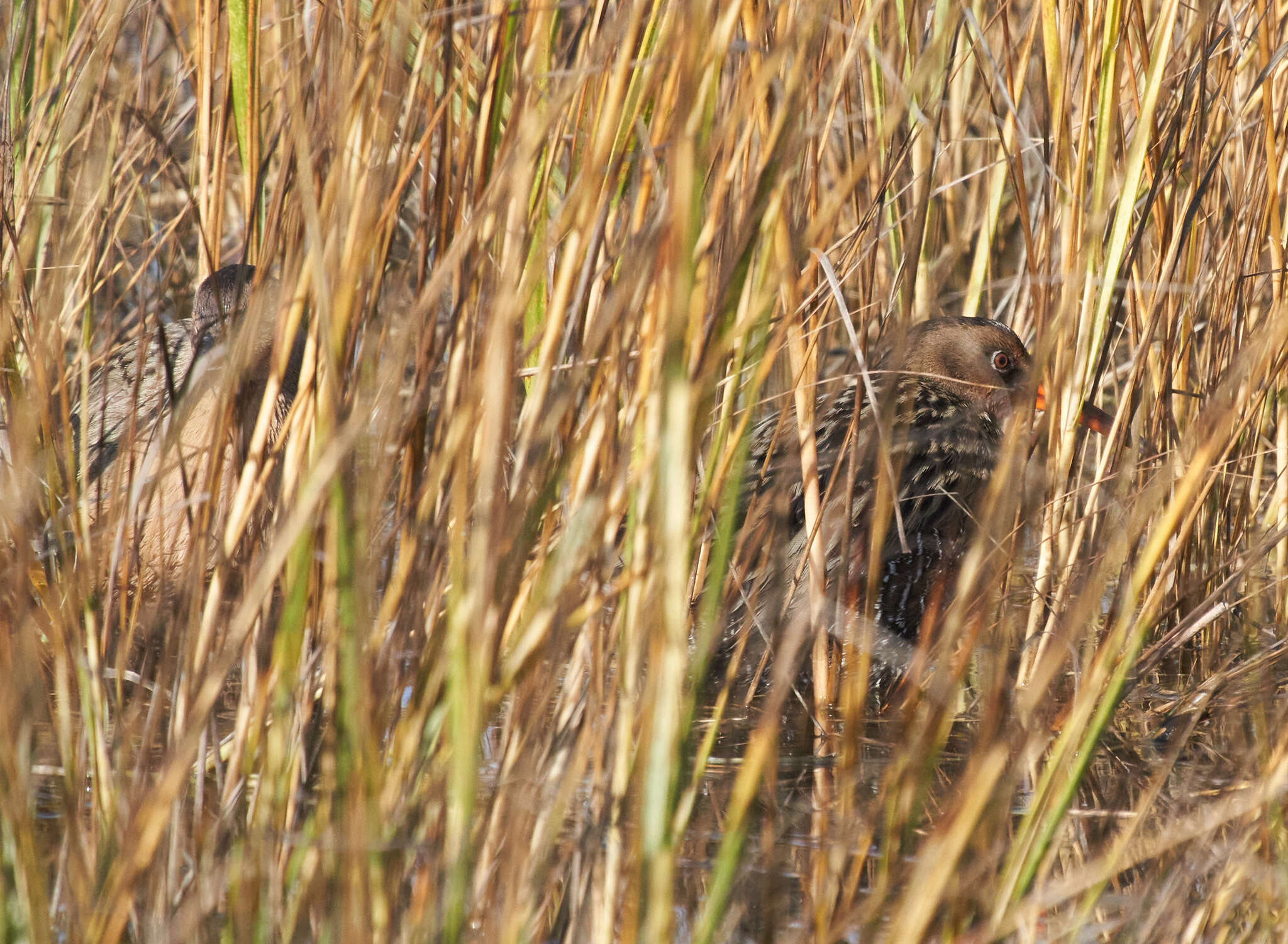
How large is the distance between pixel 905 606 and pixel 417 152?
→ 1.94m

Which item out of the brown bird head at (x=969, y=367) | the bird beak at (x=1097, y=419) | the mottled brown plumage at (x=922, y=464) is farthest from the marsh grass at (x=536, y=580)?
the brown bird head at (x=969, y=367)

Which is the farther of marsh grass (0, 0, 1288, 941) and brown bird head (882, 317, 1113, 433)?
brown bird head (882, 317, 1113, 433)

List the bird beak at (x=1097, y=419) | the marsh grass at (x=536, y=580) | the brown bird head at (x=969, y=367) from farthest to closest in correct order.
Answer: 1. the brown bird head at (x=969, y=367)
2. the bird beak at (x=1097, y=419)
3. the marsh grass at (x=536, y=580)

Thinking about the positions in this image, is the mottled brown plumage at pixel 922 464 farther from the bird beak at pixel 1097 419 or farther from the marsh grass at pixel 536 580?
the marsh grass at pixel 536 580

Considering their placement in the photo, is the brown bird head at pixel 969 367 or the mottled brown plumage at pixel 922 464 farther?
the brown bird head at pixel 969 367

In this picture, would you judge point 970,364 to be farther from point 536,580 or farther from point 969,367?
point 536,580

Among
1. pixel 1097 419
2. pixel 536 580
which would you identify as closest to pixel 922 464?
pixel 1097 419

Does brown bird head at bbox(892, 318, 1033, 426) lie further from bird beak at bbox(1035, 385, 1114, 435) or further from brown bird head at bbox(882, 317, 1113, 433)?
bird beak at bbox(1035, 385, 1114, 435)

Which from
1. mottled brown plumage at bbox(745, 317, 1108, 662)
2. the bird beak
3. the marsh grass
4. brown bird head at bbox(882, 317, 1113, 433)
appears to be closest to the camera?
the marsh grass

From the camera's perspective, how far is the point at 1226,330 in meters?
2.77

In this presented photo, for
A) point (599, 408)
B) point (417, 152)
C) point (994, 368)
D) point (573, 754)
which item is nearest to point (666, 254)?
point (599, 408)

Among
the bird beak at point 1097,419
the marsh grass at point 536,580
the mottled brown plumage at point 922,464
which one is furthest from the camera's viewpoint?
the bird beak at point 1097,419

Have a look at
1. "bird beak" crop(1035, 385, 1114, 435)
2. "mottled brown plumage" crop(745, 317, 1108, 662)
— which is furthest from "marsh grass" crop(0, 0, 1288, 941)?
"bird beak" crop(1035, 385, 1114, 435)

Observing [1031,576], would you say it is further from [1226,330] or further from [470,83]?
[470,83]
